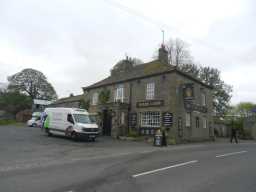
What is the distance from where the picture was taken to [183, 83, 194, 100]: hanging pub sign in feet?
67.2

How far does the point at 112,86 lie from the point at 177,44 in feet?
60.8

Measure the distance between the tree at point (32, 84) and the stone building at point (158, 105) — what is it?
4162 cm

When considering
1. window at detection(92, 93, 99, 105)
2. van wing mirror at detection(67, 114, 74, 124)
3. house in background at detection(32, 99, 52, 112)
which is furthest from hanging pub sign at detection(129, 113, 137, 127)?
house in background at detection(32, 99, 52, 112)

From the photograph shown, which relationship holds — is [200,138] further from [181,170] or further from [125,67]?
[181,170]

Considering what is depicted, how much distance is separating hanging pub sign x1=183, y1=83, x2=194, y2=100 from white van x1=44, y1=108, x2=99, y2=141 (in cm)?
925

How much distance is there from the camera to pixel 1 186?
18.2 feet

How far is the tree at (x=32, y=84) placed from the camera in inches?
2354

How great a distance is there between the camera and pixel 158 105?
68.8ft

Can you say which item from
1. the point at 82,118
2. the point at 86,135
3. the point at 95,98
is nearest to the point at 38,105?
the point at 95,98

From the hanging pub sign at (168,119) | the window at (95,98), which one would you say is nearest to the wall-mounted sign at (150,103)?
the hanging pub sign at (168,119)

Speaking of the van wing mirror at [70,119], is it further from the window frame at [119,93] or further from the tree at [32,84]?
the tree at [32,84]

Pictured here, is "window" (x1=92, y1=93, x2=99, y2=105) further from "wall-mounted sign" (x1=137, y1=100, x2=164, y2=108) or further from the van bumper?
the van bumper

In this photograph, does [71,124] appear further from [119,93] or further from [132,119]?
[119,93]

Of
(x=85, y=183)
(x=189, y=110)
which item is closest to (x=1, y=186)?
(x=85, y=183)
